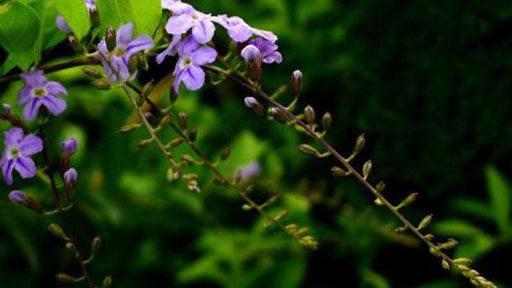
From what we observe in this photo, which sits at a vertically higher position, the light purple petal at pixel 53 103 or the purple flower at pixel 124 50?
the purple flower at pixel 124 50

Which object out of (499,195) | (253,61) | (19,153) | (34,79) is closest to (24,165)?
(19,153)

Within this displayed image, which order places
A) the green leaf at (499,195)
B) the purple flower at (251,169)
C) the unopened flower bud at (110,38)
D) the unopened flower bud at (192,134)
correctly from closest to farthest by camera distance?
1. the unopened flower bud at (110,38)
2. the unopened flower bud at (192,134)
3. the green leaf at (499,195)
4. the purple flower at (251,169)

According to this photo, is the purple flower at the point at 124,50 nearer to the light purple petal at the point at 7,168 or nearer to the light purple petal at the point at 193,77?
the light purple petal at the point at 193,77

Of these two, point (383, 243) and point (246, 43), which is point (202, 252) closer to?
point (383, 243)

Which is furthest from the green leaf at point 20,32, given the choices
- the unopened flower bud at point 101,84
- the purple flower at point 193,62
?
the purple flower at point 193,62

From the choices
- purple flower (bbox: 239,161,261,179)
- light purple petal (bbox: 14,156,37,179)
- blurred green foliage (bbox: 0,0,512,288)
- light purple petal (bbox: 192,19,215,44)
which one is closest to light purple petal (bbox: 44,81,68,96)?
light purple petal (bbox: 14,156,37,179)

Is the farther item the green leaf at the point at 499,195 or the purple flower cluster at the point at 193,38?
the green leaf at the point at 499,195
